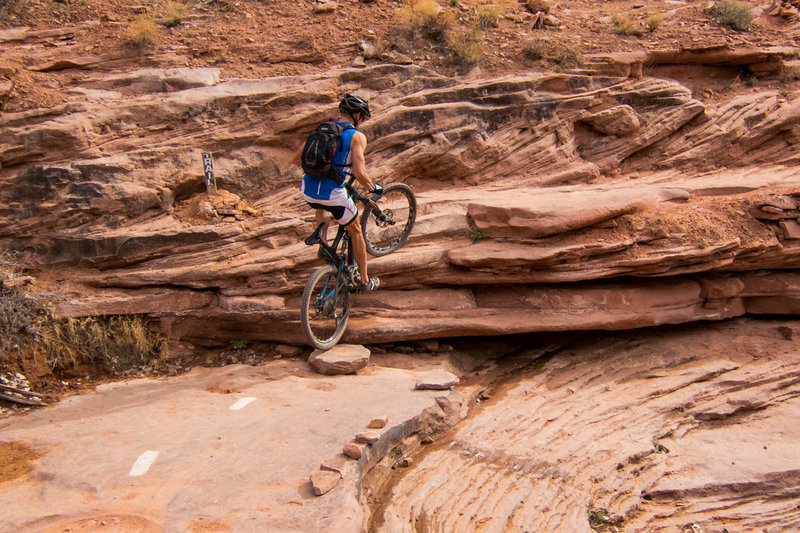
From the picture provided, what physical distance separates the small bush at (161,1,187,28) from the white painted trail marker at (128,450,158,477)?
292 inches

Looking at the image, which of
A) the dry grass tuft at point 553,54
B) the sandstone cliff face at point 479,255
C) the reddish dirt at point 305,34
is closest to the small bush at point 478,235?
the sandstone cliff face at point 479,255

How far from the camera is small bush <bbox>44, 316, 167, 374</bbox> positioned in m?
6.87

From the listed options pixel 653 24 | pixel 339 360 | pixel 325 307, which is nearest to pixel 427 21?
pixel 653 24

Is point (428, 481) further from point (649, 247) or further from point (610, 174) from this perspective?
point (610, 174)

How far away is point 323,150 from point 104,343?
349 cm

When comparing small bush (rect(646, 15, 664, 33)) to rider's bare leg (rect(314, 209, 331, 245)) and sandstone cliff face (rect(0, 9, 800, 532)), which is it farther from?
rider's bare leg (rect(314, 209, 331, 245))

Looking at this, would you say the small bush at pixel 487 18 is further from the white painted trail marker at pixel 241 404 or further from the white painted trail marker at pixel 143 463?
the white painted trail marker at pixel 143 463

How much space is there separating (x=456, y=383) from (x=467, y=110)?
4.49 metres

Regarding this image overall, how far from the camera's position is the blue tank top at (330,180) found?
20.2ft

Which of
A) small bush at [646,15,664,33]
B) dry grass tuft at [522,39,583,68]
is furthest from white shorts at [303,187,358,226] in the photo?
small bush at [646,15,664,33]

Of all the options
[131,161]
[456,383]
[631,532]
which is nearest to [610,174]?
[456,383]

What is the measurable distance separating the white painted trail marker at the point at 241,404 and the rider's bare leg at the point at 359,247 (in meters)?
1.87

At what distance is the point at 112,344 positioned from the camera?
705 centimetres

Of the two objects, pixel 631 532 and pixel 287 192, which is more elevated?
pixel 287 192
